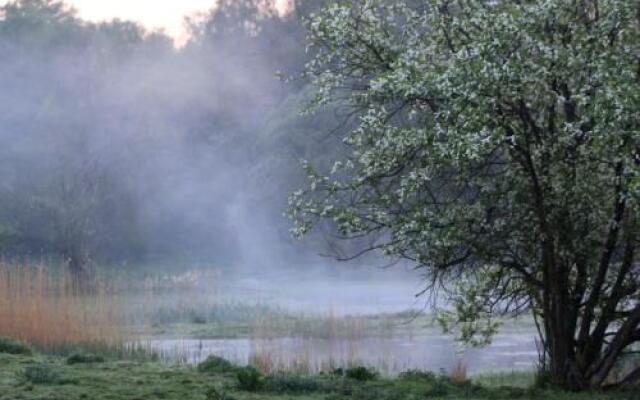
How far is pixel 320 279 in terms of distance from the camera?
3747 cm

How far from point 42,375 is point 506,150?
169 inches

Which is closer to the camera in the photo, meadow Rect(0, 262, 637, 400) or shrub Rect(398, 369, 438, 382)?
meadow Rect(0, 262, 637, 400)

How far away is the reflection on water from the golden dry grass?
0.97m

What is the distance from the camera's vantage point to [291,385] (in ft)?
28.1

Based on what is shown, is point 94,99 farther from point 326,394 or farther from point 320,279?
point 326,394

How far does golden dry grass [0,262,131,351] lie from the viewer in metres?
13.8

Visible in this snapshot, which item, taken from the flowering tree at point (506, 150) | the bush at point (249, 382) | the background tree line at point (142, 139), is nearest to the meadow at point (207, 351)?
→ the bush at point (249, 382)

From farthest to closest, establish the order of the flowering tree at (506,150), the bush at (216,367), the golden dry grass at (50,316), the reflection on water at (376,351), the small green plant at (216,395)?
the reflection on water at (376,351) → the golden dry grass at (50,316) → the bush at (216,367) → the flowering tree at (506,150) → the small green plant at (216,395)

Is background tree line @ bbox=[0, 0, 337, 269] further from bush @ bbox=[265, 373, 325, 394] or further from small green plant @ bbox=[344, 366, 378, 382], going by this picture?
bush @ bbox=[265, 373, 325, 394]

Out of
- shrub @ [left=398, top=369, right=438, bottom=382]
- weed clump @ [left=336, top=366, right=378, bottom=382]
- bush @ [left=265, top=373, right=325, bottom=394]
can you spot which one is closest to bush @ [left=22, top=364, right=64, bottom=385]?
bush @ [left=265, top=373, right=325, bottom=394]

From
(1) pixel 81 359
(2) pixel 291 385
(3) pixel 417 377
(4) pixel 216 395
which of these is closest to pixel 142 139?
(1) pixel 81 359

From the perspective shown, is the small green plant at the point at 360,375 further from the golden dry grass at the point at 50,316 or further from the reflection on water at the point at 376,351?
the golden dry grass at the point at 50,316

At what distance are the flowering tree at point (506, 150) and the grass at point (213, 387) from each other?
0.68 meters

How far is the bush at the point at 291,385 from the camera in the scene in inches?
333
